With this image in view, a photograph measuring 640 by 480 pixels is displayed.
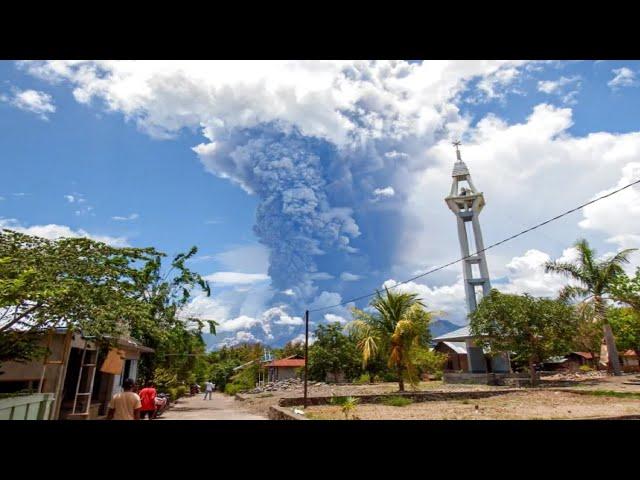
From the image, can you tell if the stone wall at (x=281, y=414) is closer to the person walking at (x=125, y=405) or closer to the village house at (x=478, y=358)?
the person walking at (x=125, y=405)

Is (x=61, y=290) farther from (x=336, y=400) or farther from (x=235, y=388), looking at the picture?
(x=235, y=388)

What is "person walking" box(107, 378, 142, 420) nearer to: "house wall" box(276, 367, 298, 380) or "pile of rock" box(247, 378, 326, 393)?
"pile of rock" box(247, 378, 326, 393)

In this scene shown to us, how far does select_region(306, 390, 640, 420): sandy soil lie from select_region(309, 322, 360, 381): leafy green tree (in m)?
14.5

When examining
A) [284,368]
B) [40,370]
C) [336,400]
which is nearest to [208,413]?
[336,400]

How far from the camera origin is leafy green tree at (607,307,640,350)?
88.6 ft

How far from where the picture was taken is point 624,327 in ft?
85.9

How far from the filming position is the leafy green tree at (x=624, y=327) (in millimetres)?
27016

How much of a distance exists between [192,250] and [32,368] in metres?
11.5

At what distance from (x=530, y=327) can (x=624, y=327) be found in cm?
1071

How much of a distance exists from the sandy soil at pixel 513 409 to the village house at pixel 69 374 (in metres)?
6.06
